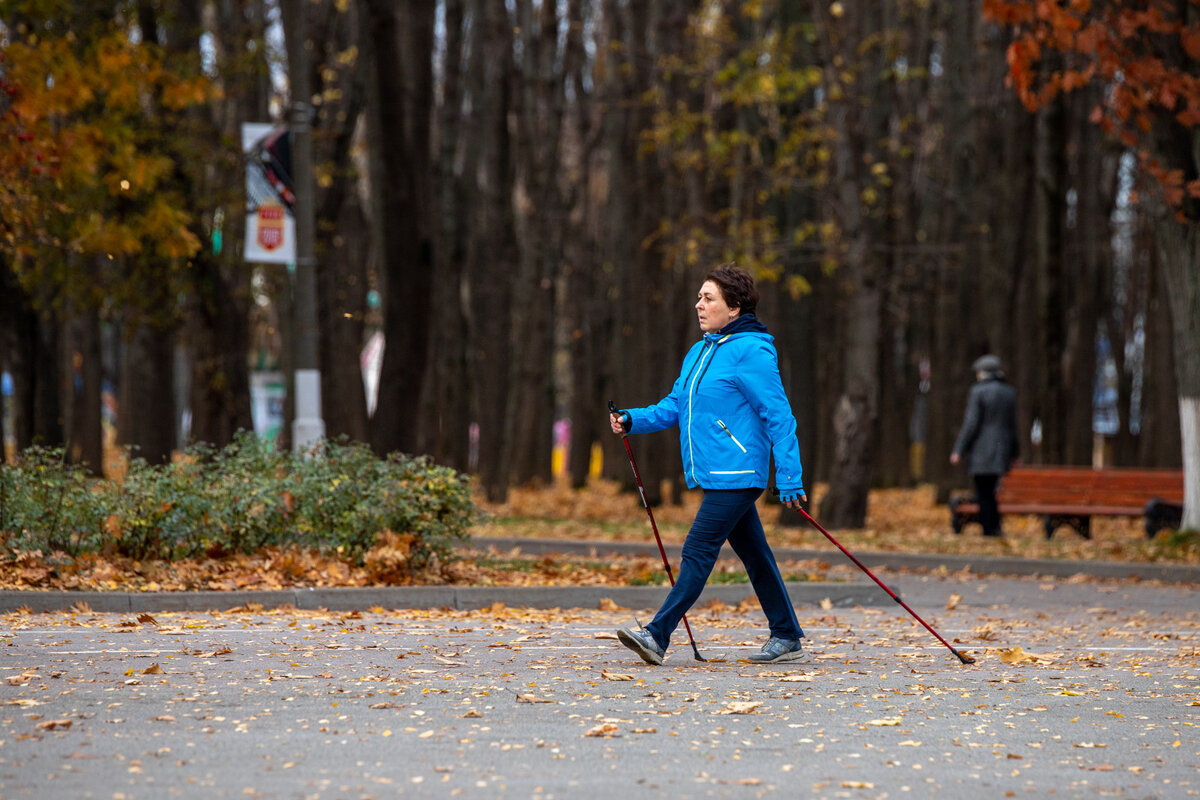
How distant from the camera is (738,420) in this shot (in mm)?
7699

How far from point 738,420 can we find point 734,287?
71cm

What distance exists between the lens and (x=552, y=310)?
119ft

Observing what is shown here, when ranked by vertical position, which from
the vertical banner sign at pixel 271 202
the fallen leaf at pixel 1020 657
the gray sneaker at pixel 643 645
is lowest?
the fallen leaf at pixel 1020 657

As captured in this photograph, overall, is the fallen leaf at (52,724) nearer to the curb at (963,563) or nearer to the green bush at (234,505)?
the green bush at (234,505)

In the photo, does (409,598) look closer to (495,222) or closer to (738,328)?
(738,328)

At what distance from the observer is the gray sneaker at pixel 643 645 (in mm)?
7754

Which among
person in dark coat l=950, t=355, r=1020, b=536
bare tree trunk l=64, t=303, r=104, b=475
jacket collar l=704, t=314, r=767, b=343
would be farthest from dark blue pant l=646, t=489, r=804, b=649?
bare tree trunk l=64, t=303, r=104, b=475

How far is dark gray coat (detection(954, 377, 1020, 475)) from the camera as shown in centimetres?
1734

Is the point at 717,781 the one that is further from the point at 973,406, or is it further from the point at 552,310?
the point at 552,310

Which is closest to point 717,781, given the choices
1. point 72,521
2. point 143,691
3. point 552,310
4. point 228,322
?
point 143,691

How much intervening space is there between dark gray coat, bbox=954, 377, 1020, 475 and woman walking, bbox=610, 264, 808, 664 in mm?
9921

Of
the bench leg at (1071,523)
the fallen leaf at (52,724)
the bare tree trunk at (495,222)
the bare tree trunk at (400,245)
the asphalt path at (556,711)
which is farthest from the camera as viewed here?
the bare tree trunk at (495,222)

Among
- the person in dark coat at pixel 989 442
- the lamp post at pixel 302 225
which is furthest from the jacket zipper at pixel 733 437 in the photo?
the person in dark coat at pixel 989 442

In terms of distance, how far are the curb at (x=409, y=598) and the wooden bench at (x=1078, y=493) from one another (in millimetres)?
6362
